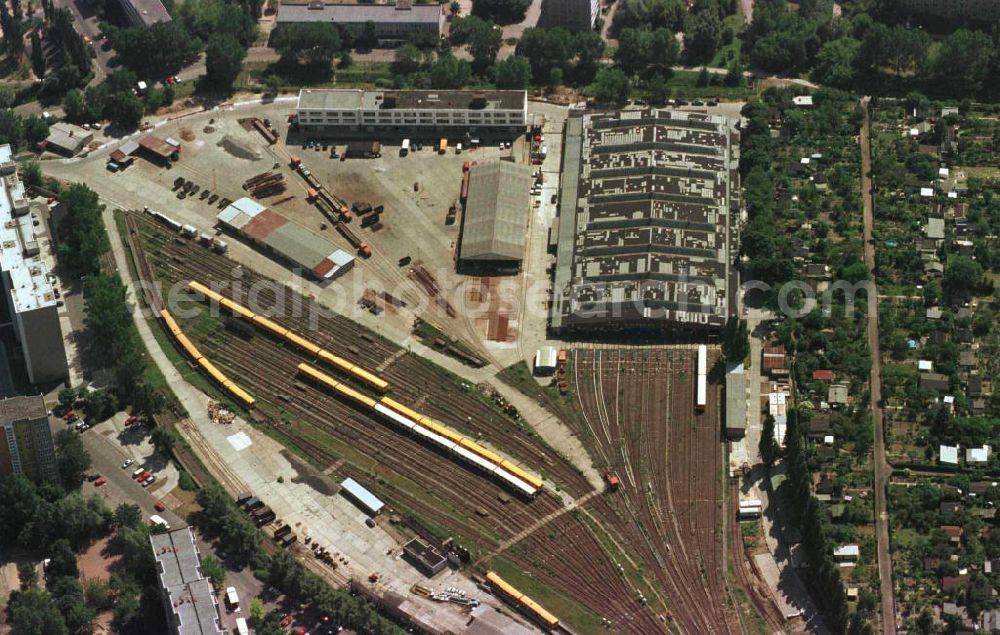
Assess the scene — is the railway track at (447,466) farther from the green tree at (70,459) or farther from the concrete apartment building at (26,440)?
the concrete apartment building at (26,440)

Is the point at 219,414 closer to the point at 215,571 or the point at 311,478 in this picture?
the point at 311,478

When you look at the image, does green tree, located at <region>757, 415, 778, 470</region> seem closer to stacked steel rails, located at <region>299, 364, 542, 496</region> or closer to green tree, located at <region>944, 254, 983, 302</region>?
stacked steel rails, located at <region>299, 364, 542, 496</region>

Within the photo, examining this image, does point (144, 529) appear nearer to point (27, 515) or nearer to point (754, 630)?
point (27, 515)

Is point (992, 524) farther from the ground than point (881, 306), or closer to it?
closer to it

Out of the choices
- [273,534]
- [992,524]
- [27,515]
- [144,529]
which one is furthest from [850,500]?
[27,515]

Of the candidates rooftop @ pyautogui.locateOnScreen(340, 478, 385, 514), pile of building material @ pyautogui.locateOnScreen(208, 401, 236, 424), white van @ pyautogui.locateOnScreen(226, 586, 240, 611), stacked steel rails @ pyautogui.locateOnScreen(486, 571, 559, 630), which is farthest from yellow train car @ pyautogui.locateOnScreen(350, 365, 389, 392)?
white van @ pyautogui.locateOnScreen(226, 586, 240, 611)

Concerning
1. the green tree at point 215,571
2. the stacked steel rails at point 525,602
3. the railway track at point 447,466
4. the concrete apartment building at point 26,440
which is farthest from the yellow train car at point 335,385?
the concrete apartment building at point 26,440
